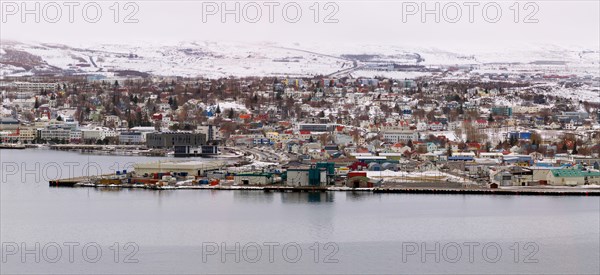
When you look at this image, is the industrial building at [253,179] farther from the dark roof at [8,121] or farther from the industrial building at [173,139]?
the dark roof at [8,121]

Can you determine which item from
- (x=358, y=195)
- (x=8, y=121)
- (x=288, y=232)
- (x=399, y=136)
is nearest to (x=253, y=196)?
(x=358, y=195)

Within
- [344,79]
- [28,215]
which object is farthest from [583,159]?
[344,79]

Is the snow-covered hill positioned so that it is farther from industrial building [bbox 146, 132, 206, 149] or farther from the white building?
the white building

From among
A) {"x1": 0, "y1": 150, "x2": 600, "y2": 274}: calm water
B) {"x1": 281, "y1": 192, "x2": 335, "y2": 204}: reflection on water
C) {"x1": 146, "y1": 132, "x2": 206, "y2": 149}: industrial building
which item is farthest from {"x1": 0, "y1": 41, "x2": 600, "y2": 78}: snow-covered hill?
{"x1": 0, "y1": 150, "x2": 600, "y2": 274}: calm water

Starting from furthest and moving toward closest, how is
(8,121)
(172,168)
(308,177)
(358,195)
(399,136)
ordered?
(8,121)
(399,136)
(172,168)
(308,177)
(358,195)

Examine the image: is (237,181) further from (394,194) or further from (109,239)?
(109,239)

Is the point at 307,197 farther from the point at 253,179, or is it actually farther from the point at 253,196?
the point at 253,179
